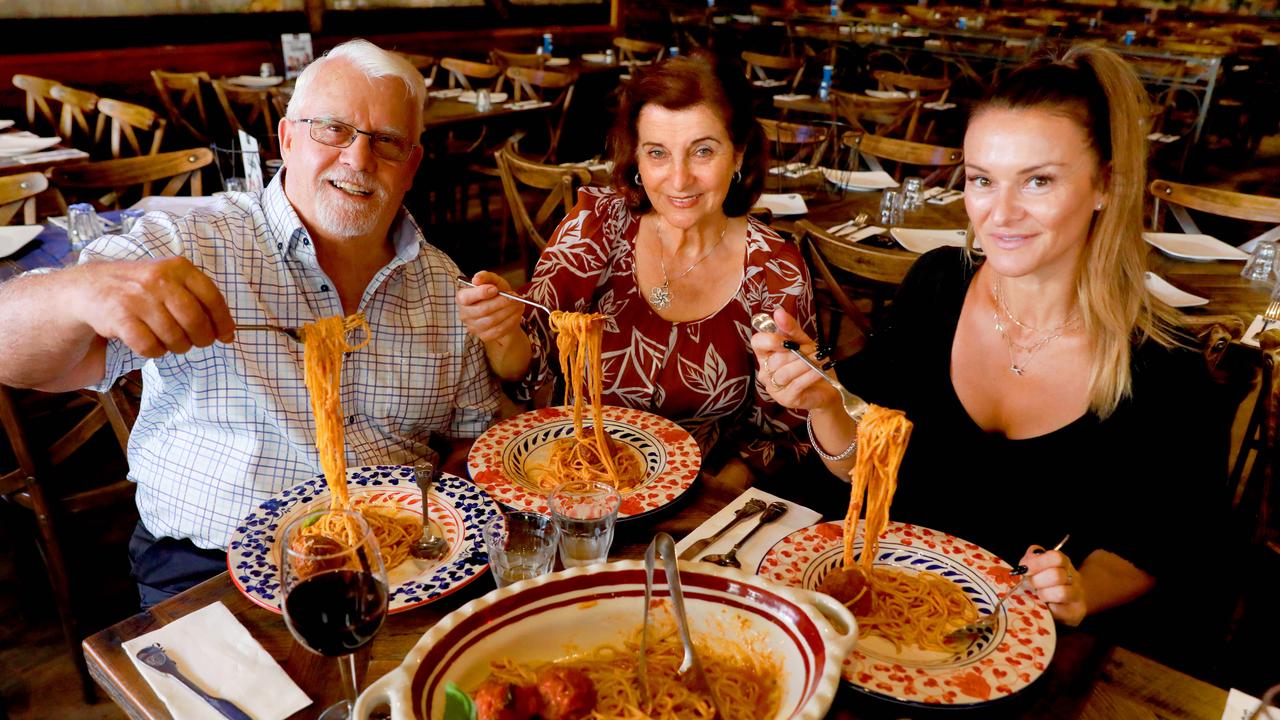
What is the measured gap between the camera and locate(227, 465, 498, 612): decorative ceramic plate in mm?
1527

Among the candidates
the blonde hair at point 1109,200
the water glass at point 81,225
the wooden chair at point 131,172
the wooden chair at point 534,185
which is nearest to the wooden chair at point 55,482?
→ the water glass at point 81,225

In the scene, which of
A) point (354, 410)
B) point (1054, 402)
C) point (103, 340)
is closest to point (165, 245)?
point (103, 340)

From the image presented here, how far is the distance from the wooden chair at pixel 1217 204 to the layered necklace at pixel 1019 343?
101 inches

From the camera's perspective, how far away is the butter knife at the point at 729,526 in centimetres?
169

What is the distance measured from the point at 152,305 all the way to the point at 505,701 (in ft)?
3.22

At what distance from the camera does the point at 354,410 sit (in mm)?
2254

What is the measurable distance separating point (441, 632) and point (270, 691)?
0.35 m

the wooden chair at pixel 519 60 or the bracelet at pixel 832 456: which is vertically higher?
the wooden chair at pixel 519 60

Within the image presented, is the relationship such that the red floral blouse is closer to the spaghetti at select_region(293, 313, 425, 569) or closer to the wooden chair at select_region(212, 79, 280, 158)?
the spaghetti at select_region(293, 313, 425, 569)

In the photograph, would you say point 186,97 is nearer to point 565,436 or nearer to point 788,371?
point 565,436

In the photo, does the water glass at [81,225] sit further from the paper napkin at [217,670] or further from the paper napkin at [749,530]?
the paper napkin at [749,530]

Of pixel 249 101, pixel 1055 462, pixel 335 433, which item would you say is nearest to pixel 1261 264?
pixel 1055 462

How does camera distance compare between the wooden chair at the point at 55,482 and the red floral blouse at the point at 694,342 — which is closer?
the wooden chair at the point at 55,482

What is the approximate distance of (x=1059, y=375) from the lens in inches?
85.9
